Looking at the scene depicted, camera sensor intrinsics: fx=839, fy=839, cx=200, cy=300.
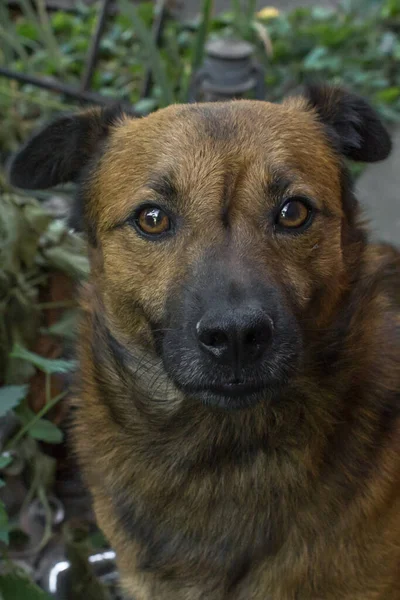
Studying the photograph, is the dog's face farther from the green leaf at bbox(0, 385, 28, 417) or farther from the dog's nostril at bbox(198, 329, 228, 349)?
the green leaf at bbox(0, 385, 28, 417)

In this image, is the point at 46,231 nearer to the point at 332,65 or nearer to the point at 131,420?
the point at 131,420

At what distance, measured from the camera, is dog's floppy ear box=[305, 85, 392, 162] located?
244 centimetres

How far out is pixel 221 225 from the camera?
6.95 ft

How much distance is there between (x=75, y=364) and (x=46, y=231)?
1.02 m

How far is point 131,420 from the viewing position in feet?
7.80

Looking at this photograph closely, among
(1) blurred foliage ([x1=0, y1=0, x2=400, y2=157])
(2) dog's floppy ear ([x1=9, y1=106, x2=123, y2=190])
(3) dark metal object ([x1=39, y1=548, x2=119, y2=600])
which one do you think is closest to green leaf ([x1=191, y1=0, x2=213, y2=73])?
(1) blurred foliage ([x1=0, y1=0, x2=400, y2=157])

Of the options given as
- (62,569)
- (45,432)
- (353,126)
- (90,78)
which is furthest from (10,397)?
(90,78)

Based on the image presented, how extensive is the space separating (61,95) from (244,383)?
368 cm

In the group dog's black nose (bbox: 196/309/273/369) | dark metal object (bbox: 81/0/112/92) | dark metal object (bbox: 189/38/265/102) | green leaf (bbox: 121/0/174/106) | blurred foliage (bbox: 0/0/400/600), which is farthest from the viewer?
dark metal object (bbox: 81/0/112/92)

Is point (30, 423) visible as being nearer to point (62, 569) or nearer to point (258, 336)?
point (62, 569)

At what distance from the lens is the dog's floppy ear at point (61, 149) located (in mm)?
2410

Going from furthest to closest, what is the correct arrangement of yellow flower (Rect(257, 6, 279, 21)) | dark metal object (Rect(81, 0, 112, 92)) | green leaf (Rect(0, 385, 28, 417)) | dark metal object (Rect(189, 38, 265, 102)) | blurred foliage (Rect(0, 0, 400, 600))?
yellow flower (Rect(257, 6, 279, 21)) → dark metal object (Rect(81, 0, 112, 92)) → dark metal object (Rect(189, 38, 265, 102)) → blurred foliage (Rect(0, 0, 400, 600)) → green leaf (Rect(0, 385, 28, 417))

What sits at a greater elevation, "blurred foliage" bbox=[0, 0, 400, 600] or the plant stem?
"blurred foliage" bbox=[0, 0, 400, 600]

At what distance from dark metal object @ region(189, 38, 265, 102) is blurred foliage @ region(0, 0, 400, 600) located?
171 mm
